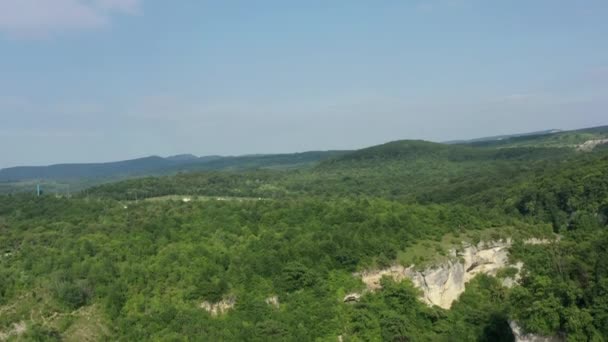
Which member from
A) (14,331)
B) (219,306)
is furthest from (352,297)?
(14,331)

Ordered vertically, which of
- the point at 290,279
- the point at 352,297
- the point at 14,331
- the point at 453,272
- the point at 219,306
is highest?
the point at 290,279

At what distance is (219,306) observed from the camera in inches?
1551

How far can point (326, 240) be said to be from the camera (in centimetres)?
4381

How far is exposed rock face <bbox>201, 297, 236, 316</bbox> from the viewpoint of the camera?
39.2 m

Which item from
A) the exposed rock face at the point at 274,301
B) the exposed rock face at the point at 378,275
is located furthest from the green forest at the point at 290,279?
the exposed rock face at the point at 378,275

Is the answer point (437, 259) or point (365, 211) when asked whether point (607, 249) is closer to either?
point (437, 259)

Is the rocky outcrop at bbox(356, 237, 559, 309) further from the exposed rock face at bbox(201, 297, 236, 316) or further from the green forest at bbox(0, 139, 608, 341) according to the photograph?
the exposed rock face at bbox(201, 297, 236, 316)

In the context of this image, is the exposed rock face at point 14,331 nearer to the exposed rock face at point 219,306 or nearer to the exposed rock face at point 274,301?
the exposed rock face at point 219,306

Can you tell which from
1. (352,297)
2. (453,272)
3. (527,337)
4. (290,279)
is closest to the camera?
(527,337)

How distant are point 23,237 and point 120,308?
2701 centimetres

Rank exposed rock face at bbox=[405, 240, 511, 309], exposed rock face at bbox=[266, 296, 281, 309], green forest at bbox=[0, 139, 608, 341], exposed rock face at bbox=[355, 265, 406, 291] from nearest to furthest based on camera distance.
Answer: green forest at bbox=[0, 139, 608, 341], exposed rock face at bbox=[266, 296, 281, 309], exposed rock face at bbox=[355, 265, 406, 291], exposed rock face at bbox=[405, 240, 511, 309]

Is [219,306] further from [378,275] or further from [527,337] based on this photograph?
[527,337]

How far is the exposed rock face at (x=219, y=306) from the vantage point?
3916 centimetres

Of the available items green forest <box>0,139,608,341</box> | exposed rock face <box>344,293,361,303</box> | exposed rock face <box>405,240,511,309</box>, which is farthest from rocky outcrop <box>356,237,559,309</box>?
green forest <box>0,139,608,341</box>
